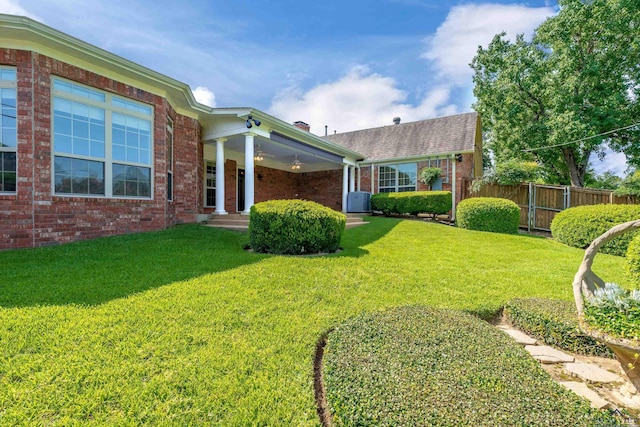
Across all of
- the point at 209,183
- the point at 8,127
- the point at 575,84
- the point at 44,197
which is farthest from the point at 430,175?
the point at 8,127

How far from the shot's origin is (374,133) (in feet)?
58.5

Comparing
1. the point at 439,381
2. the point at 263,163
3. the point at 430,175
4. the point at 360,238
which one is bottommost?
the point at 439,381

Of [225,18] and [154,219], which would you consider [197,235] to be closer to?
[154,219]

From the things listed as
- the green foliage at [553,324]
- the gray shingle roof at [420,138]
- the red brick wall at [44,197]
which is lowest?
the green foliage at [553,324]

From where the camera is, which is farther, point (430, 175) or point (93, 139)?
point (430, 175)

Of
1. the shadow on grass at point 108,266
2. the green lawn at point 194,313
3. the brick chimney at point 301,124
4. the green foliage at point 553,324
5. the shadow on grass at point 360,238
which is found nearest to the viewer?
the green lawn at point 194,313

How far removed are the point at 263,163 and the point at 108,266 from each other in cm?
1035

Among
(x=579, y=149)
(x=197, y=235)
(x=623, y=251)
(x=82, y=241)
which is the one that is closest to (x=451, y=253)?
(x=623, y=251)

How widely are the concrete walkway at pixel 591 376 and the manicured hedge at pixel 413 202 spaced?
9.81 m

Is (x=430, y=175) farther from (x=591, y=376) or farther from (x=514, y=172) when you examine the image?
(x=591, y=376)

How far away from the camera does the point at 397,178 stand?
1485 centimetres

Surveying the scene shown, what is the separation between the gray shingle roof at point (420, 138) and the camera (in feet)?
45.2

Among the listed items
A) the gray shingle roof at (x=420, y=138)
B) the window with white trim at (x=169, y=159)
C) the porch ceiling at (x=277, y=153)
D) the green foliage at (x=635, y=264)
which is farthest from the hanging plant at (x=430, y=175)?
the green foliage at (x=635, y=264)

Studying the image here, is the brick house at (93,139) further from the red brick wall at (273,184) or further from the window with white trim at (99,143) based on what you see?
the red brick wall at (273,184)
